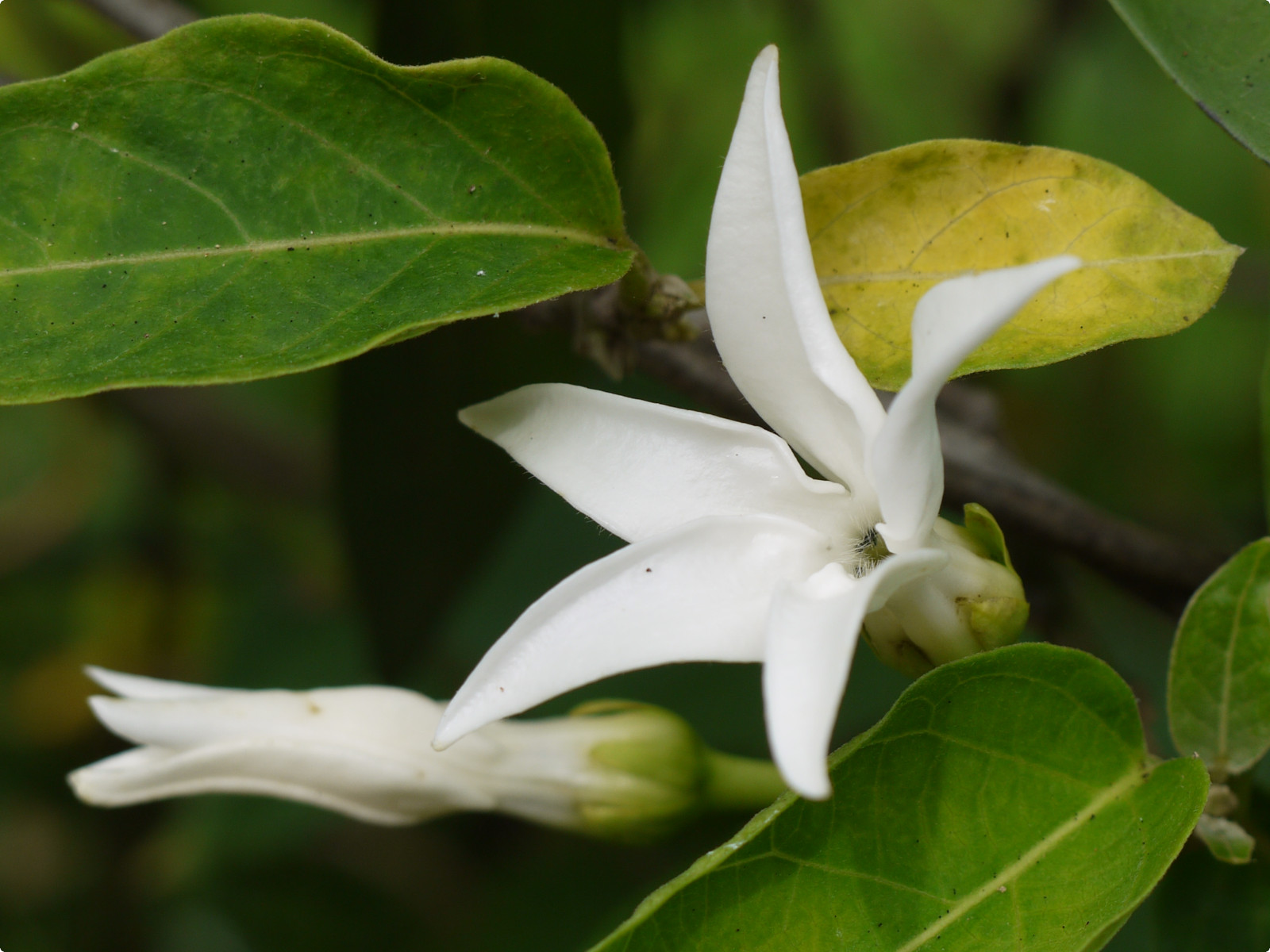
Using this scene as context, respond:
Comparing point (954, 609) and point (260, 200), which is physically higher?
point (260, 200)

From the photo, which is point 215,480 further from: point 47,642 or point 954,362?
point 954,362

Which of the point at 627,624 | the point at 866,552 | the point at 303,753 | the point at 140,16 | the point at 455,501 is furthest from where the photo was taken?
the point at 455,501

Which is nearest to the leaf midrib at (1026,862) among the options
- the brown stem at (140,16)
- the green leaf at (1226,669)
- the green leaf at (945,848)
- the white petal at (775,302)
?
the green leaf at (945,848)

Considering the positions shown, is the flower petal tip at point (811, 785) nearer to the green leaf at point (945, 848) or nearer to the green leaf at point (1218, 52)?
the green leaf at point (945, 848)

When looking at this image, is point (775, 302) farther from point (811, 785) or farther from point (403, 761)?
point (403, 761)

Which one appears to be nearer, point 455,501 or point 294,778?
point 294,778

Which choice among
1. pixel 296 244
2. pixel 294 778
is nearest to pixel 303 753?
pixel 294 778

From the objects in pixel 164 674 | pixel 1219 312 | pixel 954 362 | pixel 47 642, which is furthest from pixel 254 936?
pixel 1219 312
